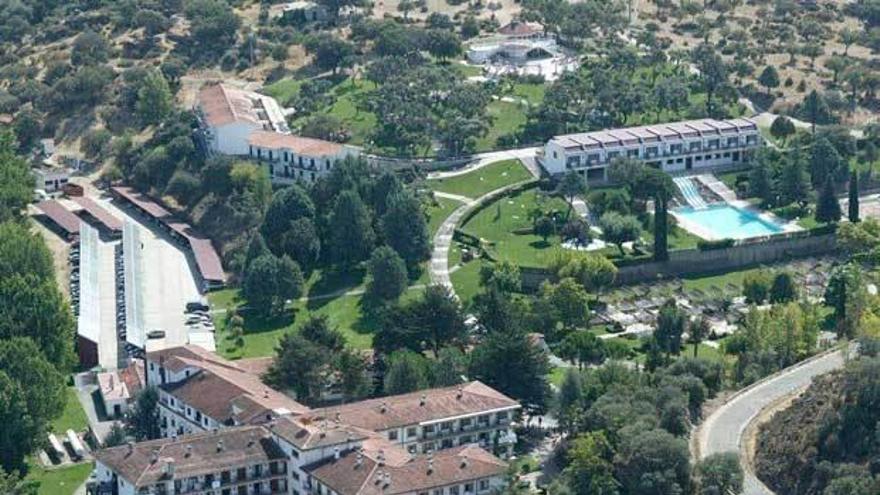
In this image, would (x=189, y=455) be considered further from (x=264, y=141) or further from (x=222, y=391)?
(x=264, y=141)

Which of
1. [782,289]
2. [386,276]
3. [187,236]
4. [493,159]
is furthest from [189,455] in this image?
[493,159]

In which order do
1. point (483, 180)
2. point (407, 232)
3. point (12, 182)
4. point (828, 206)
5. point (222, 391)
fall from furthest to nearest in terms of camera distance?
1. point (12, 182)
2. point (483, 180)
3. point (828, 206)
4. point (407, 232)
5. point (222, 391)

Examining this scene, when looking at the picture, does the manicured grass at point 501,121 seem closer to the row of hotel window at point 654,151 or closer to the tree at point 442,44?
the row of hotel window at point 654,151

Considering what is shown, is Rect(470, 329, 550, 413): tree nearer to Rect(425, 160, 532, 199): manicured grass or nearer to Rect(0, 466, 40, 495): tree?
Rect(0, 466, 40, 495): tree

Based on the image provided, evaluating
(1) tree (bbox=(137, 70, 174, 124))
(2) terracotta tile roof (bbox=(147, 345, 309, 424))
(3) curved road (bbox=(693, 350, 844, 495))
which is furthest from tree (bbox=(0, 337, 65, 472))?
(1) tree (bbox=(137, 70, 174, 124))

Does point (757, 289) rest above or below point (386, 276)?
below

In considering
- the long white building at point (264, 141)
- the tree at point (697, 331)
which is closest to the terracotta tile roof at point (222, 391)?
the tree at point (697, 331)
